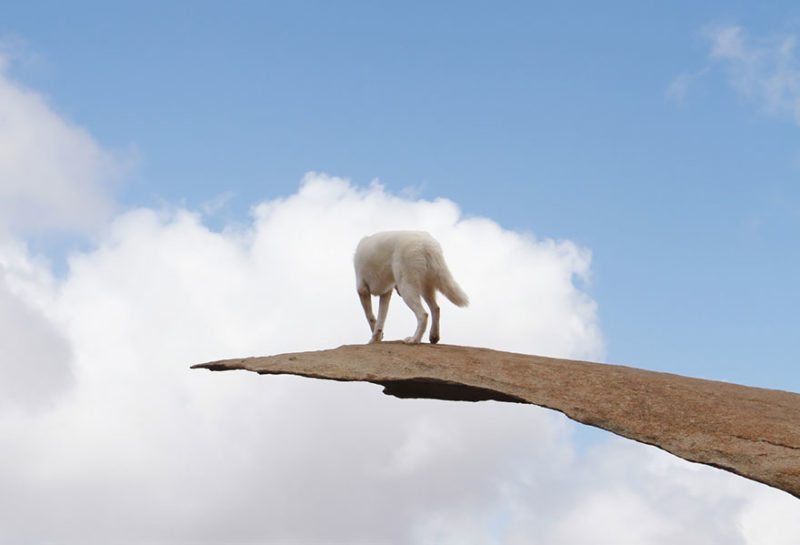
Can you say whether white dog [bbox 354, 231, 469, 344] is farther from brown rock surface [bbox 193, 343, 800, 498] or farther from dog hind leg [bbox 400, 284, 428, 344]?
brown rock surface [bbox 193, 343, 800, 498]

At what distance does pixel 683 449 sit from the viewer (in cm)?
841

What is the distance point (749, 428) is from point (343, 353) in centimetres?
420

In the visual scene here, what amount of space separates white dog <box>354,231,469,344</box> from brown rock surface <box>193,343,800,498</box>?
23.3 inches

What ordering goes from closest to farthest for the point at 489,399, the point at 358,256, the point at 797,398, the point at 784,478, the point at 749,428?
1. the point at 784,478
2. the point at 749,428
3. the point at 489,399
4. the point at 797,398
5. the point at 358,256

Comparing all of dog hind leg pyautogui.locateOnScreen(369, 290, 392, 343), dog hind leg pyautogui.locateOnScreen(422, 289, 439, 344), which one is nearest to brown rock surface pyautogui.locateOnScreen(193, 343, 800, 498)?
dog hind leg pyautogui.locateOnScreen(422, 289, 439, 344)

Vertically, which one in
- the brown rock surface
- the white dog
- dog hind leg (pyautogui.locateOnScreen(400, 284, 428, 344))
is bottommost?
the brown rock surface

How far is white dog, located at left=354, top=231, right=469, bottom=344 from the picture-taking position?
36.4ft

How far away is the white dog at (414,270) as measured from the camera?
437 inches

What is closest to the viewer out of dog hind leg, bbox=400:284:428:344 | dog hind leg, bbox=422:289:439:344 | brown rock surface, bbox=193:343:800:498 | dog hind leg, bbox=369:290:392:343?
brown rock surface, bbox=193:343:800:498

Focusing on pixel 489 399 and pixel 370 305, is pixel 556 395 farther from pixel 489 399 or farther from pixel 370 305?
pixel 370 305

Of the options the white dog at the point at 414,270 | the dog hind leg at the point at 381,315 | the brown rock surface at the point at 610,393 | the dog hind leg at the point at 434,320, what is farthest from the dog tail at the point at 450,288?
the dog hind leg at the point at 381,315

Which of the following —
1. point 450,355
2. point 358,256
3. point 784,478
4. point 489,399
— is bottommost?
point 784,478

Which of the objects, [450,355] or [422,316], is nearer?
[450,355]

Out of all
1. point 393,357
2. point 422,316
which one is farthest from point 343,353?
point 422,316
